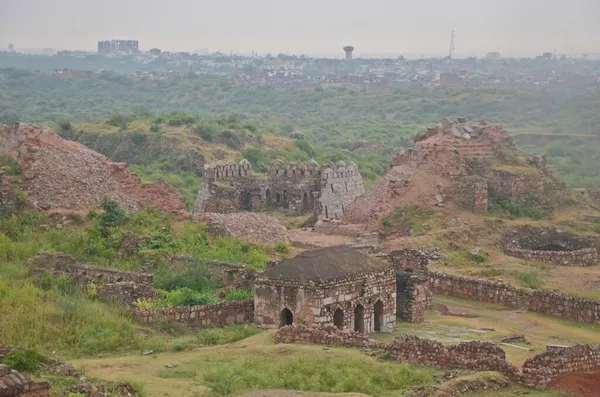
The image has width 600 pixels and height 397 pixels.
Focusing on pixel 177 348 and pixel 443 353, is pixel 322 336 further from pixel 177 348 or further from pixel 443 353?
pixel 177 348

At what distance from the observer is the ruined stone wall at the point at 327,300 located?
2102 centimetres

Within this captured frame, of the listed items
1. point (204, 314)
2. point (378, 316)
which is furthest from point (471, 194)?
point (204, 314)

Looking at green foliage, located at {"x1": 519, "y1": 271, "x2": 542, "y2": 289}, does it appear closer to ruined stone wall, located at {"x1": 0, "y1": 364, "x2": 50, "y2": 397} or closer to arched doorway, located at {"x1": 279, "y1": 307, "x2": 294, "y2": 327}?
arched doorway, located at {"x1": 279, "y1": 307, "x2": 294, "y2": 327}

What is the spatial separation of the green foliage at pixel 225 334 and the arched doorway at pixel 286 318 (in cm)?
48

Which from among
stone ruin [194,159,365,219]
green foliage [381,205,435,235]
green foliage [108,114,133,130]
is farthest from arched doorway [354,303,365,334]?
green foliage [108,114,133,130]

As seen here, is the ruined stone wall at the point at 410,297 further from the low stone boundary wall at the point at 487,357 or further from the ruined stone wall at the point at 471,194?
the ruined stone wall at the point at 471,194

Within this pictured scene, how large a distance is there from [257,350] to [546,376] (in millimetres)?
4258

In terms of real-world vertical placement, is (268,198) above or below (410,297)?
below

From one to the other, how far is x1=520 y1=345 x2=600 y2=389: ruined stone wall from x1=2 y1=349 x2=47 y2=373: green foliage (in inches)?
253

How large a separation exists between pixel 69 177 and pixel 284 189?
491 inches

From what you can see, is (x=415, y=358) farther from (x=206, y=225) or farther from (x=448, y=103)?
(x=448, y=103)

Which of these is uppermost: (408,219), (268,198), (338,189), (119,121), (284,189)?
(408,219)

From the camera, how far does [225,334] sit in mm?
20641

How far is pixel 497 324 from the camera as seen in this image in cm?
2330
